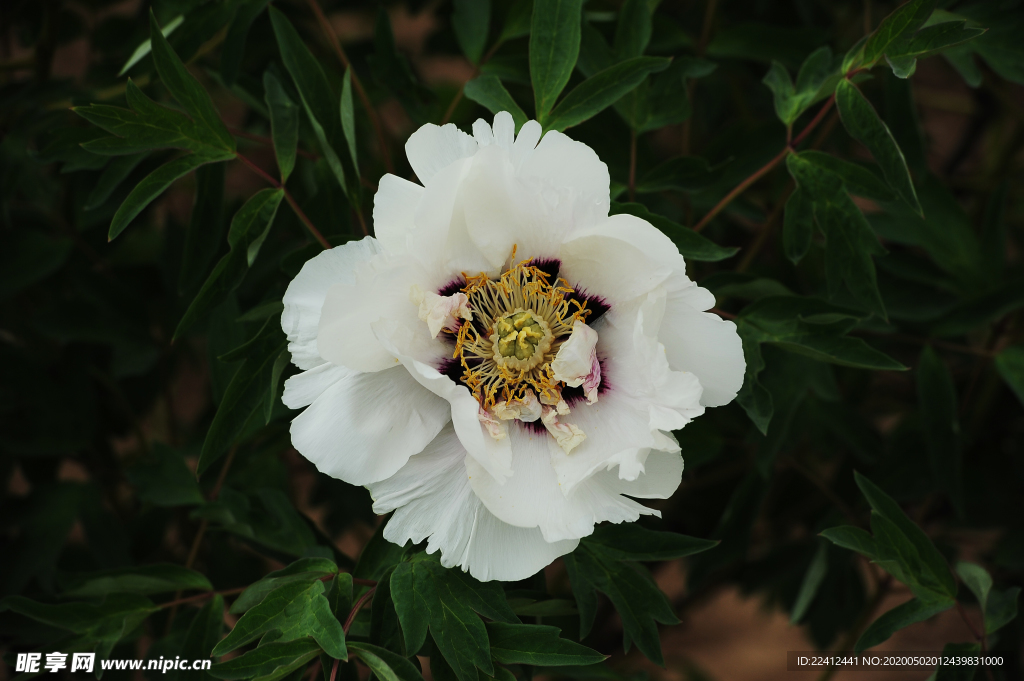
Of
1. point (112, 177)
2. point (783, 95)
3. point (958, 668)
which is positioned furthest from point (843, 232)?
point (112, 177)

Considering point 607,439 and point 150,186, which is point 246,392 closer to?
point 150,186

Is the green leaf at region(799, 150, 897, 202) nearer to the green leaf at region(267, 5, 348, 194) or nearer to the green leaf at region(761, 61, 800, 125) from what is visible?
the green leaf at region(761, 61, 800, 125)

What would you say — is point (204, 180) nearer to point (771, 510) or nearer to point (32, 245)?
point (32, 245)

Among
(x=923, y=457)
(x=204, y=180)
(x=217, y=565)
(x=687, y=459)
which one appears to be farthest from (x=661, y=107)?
(x=217, y=565)

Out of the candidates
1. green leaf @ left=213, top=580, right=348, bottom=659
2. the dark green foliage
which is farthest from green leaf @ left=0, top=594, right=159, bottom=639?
green leaf @ left=213, top=580, right=348, bottom=659

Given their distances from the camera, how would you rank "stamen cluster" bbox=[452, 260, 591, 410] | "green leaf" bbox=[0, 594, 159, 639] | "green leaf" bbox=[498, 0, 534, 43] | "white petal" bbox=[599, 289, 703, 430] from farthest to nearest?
"green leaf" bbox=[498, 0, 534, 43], "green leaf" bbox=[0, 594, 159, 639], "stamen cluster" bbox=[452, 260, 591, 410], "white petal" bbox=[599, 289, 703, 430]

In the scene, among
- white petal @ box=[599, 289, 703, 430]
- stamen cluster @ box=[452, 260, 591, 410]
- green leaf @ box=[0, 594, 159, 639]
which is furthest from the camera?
green leaf @ box=[0, 594, 159, 639]

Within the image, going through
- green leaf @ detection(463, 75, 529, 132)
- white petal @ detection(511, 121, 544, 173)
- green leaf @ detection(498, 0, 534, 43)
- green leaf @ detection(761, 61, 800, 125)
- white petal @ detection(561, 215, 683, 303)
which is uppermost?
green leaf @ detection(498, 0, 534, 43)

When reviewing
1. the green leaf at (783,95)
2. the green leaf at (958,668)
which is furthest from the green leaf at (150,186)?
the green leaf at (958,668)
